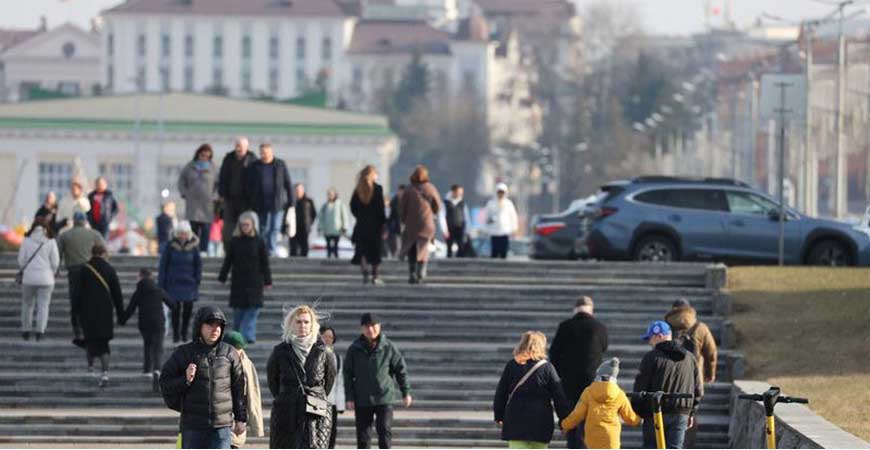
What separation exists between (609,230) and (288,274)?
541 centimetres

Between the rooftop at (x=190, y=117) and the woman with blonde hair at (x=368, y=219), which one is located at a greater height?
the rooftop at (x=190, y=117)

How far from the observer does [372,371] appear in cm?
2400

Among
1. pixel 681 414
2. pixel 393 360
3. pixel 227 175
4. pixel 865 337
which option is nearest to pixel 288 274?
pixel 227 175

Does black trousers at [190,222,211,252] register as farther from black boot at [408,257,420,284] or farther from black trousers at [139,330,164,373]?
black trousers at [139,330,164,373]

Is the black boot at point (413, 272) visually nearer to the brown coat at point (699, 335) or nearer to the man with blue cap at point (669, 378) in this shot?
the brown coat at point (699, 335)

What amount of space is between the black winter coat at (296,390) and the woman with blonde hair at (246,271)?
33.8 feet

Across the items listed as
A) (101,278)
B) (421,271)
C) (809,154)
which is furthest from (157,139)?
(101,278)

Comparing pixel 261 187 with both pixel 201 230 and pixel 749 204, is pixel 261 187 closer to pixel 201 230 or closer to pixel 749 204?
pixel 201 230

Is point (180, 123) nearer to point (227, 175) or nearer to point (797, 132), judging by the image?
point (797, 132)

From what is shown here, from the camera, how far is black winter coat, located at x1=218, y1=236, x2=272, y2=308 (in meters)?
30.6

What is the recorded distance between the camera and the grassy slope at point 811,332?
28.0 metres

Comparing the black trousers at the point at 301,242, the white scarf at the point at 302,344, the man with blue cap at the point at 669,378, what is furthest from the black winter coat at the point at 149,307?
the black trousers at the point at 301,242

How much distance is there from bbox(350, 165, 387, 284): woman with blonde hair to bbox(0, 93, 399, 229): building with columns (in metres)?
86.3

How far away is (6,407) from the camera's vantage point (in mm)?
30250
